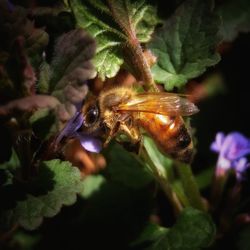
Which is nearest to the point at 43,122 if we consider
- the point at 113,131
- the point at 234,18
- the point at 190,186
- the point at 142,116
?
the point at 113,131

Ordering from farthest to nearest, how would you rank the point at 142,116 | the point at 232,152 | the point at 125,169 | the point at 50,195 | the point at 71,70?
the point at 125,169 → the point at 232,152 → the point at 142,116 → the point at 50,195 → the point at 71,70

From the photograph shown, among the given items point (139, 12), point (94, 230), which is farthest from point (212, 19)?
point (94, 230)

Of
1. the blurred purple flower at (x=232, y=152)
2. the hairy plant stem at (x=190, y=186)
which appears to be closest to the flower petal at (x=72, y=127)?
the hairy plant stem at (x=190, y=186)

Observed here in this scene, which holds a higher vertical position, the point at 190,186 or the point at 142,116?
the point at 142,116

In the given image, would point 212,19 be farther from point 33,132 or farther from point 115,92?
point 33,132

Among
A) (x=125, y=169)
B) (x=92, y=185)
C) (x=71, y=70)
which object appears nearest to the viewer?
(x=71, y=70)

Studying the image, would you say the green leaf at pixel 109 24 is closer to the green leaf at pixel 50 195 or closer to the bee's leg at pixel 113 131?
the bee's leg at pixel 113 131

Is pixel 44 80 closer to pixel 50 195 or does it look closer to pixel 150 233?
pixel 50 195
